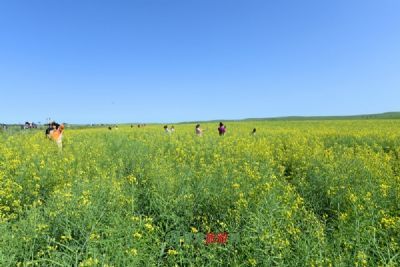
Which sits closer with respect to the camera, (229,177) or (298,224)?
(298,224)

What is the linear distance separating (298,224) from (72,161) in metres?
7.28

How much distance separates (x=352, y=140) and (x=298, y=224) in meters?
15.5

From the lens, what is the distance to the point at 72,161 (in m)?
9.55

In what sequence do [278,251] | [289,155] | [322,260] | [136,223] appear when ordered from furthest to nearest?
[289,155] → [136,223] → [278,251] → [322,260]

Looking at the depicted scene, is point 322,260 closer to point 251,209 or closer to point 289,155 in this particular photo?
point 251,209

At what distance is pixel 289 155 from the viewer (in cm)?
1255

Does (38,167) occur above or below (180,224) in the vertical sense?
above

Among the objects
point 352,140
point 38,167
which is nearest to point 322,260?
point 38,167

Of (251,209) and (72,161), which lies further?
(72,161)

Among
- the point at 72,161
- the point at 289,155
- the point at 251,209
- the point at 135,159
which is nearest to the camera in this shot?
the point at 251,209

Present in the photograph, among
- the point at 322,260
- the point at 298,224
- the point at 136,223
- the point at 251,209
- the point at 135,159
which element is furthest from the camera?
the point at 135,159

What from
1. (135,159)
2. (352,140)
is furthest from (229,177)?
(352,140)

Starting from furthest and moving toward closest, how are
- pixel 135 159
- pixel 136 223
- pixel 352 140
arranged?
pixel 352 140, pixel 135 159, pixel 136 223

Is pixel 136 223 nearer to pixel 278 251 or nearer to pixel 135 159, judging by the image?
pixel 278 251
